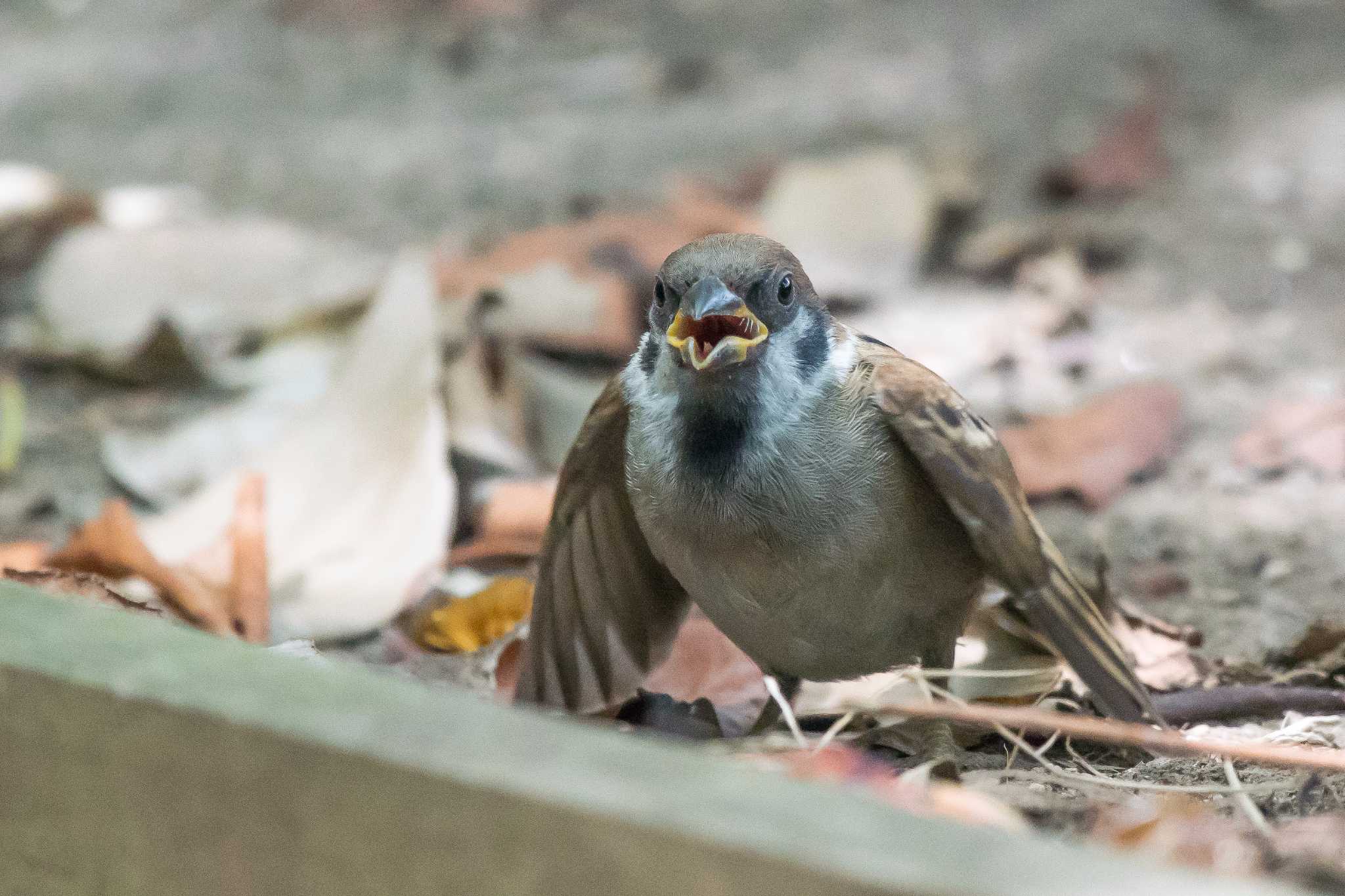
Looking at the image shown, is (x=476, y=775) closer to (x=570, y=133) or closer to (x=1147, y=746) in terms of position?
(x=1147, y=746)

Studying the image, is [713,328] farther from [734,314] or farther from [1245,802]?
[1245,802]

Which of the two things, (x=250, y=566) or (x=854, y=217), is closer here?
(x=250, y=566)

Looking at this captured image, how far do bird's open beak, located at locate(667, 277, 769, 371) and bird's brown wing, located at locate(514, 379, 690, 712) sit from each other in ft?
1.16

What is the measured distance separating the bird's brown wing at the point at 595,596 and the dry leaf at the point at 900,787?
0.89 meters

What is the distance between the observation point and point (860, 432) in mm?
2885

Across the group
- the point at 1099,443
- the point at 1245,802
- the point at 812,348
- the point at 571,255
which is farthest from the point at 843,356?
the point at 571,255

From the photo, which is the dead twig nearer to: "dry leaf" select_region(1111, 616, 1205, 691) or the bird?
"dry leaf" select_region(1111, 616, 1205, 691)

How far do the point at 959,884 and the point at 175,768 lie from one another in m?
0.99

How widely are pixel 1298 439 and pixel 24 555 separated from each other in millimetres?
3190

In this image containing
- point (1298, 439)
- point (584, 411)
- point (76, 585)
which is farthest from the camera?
point (584, 411)

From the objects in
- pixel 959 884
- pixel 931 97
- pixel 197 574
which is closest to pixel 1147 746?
pixel 959 884

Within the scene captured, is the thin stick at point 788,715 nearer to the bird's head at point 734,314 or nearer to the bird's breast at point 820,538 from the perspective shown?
the bird's breast at point 820,538

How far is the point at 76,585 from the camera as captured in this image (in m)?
3.22

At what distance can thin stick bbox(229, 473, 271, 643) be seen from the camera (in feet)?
12.0
